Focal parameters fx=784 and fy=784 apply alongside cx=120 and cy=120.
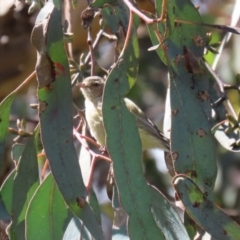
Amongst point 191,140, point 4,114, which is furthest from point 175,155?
point 4,114

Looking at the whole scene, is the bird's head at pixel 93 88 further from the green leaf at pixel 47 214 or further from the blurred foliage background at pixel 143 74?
the green leaf at pixel 47 214

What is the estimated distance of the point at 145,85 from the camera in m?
4.31

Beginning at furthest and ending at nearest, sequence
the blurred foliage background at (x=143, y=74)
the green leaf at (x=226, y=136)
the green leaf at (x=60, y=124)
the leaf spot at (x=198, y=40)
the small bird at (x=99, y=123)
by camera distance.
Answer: the blurred foliage background at (x=143, y=74)
the small bird at (x=99, y=123)
the green leaf at (x=226, y=136)
the leaf spot at (x=198, y=40)
the green leaf at (x=60, y=124)

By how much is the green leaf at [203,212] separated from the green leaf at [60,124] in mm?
219

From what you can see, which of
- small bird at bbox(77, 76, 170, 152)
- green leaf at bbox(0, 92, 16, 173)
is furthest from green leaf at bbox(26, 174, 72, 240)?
small bird at bbox(77, 76, 170, 152)

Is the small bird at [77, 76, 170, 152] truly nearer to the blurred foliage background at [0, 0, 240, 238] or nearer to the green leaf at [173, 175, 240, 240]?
the blurred foliage background at [0, 0, 240, 238]

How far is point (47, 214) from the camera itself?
7.01 ft

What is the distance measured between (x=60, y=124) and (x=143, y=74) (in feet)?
8.15

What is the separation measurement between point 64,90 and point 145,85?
94.5 inches

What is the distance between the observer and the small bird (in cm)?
315

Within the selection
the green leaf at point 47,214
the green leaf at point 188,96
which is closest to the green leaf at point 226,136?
the green leaf at point 188,96

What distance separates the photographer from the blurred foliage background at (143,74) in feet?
13.0

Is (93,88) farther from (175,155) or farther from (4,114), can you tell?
(175,155)

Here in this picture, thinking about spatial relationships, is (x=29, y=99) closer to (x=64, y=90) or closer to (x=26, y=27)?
(x=26, y=27)
